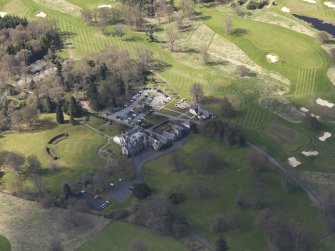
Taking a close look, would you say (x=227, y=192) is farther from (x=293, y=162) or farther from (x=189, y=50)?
(x=189, y=50)

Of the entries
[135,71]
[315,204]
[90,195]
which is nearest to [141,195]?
[90,195]

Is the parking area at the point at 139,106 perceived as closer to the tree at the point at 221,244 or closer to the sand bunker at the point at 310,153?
the sand bunker at the point at 310,153

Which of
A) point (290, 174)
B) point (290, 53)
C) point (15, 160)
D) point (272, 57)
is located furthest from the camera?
point (290, 53)

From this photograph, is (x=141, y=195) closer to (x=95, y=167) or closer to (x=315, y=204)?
(x=95, y=167)

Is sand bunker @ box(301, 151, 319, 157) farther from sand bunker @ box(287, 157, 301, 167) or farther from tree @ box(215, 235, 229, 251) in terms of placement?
tree @ box(215, 235, 229, 251)

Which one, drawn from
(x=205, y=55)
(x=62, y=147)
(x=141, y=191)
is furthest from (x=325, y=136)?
(x=62, y=147)
